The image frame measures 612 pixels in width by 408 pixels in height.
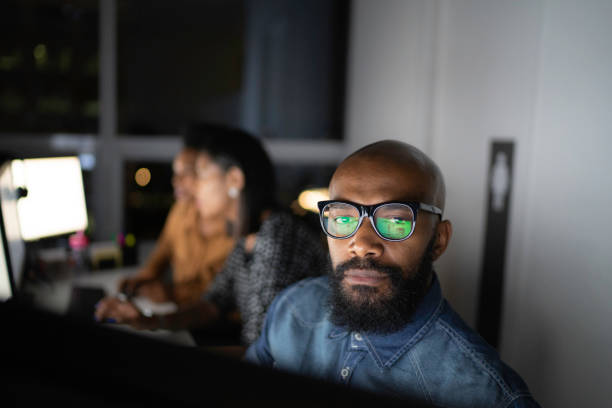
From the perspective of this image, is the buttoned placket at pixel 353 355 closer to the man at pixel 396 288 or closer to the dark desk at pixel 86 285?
the man at pixel 396 288

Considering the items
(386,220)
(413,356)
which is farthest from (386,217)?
(413,356)

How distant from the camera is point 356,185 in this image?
88 centimetres

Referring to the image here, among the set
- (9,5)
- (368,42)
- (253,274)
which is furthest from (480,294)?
(9,5)

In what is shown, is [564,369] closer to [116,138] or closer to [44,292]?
[44,292]

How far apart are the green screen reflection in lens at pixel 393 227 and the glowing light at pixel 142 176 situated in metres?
2.50

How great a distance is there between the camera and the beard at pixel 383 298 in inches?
34.2

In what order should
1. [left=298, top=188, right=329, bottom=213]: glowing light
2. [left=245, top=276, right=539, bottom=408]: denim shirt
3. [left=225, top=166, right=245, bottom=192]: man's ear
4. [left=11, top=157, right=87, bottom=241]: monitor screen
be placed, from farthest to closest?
1. [left=298, top=188, right=329, bottom=213]: glowing light
2. [left=11, top=157, right=87, bottom=241]: monitor screen
3. [left=225, top=166, right=245, bottom=192]: man's ear
4. [left=245, top=276, right=539, bottom=408]: denim shirt

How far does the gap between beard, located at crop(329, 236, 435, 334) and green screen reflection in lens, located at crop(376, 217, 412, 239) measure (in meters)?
0.06

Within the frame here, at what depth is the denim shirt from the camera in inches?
31.4

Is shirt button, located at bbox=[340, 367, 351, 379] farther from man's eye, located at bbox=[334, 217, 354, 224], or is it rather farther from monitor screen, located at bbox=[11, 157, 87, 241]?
monitor screen, located at bbox=[11, 157, 87, 241]

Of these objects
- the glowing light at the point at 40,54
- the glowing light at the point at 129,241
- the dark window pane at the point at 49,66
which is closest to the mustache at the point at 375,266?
the glowing light at the point at 129,241

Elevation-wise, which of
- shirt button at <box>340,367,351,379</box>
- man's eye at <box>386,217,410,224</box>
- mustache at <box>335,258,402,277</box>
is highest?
man's eye at <box>386,217,410,224</box>

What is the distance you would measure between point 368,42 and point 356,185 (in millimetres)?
2020

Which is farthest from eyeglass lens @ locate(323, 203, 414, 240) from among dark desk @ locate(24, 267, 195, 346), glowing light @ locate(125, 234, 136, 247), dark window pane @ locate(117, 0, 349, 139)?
dark window pane @ locate(117, 0, 349, 139)
